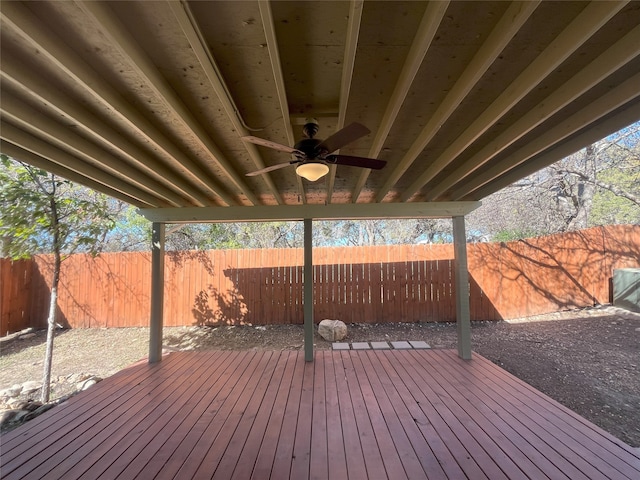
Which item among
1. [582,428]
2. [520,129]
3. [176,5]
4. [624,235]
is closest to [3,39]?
[176,5]

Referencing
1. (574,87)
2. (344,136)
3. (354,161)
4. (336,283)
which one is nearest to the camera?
(574,87)

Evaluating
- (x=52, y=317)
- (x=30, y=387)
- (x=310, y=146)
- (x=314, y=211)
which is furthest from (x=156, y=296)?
(x=310, y=146)

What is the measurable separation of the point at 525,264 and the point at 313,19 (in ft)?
21.2

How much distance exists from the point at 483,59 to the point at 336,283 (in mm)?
4861

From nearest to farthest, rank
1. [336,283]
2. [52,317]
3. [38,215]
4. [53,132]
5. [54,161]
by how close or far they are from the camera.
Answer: [53,132], [54,161], [38,215], [52,317], [336,283]

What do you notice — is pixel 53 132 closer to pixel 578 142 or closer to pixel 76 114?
pixel 76 114

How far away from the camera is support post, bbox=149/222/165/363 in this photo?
3.63m

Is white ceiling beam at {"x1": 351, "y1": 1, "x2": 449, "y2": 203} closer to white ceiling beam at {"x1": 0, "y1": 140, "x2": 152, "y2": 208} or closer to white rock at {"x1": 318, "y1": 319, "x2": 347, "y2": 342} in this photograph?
white ceiling beam at {"x1": 0, "y1": 140, "x2": 152, "y2": 208}

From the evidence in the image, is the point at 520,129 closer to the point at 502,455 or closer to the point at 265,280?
the point at 502,455

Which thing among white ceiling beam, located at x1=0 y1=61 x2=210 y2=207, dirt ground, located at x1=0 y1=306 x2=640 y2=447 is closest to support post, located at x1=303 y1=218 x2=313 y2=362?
dirt ground, located at x1=0 y1=306 x2=640 y2=447

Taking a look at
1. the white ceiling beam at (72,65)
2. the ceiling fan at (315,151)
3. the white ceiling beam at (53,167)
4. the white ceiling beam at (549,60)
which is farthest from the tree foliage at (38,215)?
the white ceiling beam at (549,60)

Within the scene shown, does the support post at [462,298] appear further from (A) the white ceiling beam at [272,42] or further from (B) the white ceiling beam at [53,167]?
(B) the white ceiling beam at [53,167]

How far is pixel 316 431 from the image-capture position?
6.86 ft

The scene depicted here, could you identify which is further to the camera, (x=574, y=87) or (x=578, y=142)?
(x=578, y=142)
